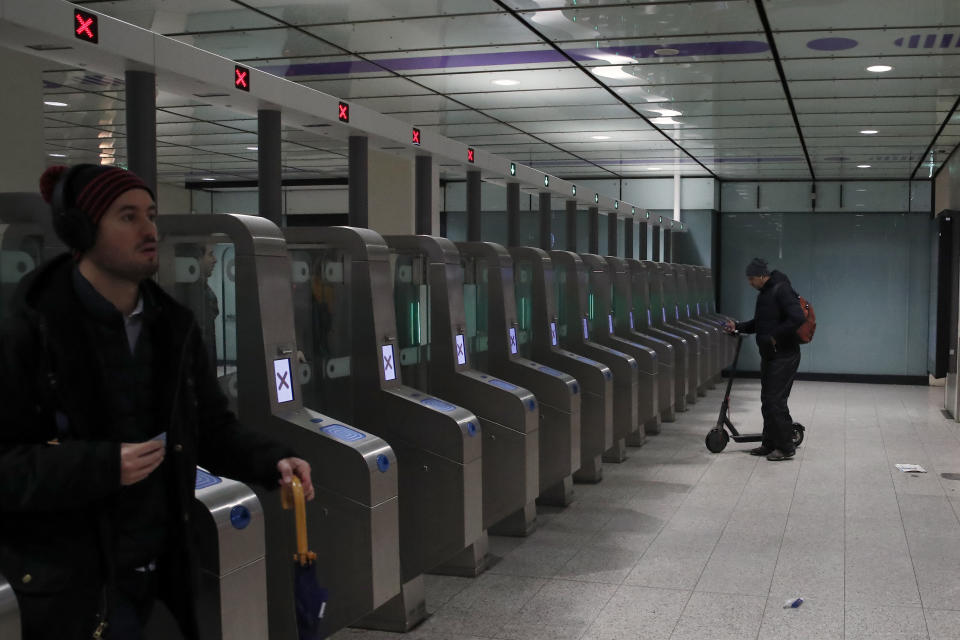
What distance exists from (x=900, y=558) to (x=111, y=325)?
4430mm

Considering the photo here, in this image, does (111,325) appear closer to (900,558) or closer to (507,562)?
(507,562)

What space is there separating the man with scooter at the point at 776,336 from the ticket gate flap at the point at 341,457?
4.85 meters

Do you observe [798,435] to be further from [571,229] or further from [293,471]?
[293,471]

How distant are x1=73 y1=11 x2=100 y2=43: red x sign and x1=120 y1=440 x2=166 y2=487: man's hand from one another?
163 centimetres

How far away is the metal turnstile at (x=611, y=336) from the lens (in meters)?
7.88

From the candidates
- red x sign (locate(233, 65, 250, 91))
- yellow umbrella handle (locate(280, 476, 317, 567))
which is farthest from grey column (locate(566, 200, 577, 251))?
yellow umbrella handle (locate(280, 476, 317, 567))

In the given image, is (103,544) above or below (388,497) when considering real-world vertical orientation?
above

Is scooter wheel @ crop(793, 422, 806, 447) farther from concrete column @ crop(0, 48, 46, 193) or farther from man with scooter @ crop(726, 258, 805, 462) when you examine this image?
concrete column @ crop(0, 48, 46, 193)

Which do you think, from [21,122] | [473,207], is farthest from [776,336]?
[21,122]

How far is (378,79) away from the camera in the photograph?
24.2 ft

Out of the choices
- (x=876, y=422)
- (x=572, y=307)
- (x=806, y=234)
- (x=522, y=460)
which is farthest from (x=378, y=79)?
(x=806, y=234)

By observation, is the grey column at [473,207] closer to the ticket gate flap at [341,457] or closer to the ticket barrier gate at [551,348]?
the ticket barrier gate at [551,348]

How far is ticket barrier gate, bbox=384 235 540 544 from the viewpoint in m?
4.78

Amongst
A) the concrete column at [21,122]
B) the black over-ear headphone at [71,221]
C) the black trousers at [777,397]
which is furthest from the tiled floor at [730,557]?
the concrete column at [21,122]
